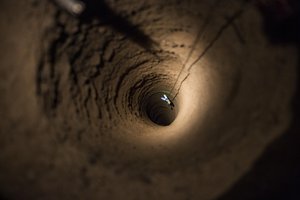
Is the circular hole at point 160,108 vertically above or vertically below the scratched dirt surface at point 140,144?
above

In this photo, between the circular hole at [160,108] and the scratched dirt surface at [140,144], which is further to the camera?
the circular hole at [160,108]

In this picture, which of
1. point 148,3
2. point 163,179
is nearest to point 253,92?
point 163,179

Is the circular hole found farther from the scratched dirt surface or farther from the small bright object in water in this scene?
the scratched dirt surface

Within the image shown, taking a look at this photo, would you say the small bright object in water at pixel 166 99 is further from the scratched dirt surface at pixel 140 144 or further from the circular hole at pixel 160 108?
the scratched dirt surface at pixel 140 144

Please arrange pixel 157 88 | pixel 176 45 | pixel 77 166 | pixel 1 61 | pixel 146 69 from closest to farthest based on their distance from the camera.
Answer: pixel 1 61 < pixel 77 166 < pixel 176 45 < pixel 146 69 < pixel 157 88

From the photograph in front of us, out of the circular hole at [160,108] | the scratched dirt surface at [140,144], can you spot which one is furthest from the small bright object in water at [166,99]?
the scratched dirt surface at [140,144]

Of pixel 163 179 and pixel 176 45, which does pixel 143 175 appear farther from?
pixel 176 45

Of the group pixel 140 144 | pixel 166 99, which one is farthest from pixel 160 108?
pixel 140 144
